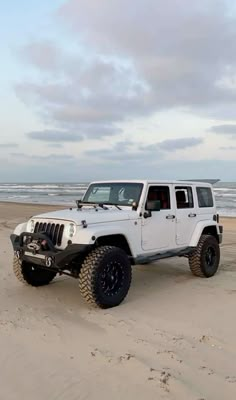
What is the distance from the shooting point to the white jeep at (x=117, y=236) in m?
5.40

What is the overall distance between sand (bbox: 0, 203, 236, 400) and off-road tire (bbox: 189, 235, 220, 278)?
495mm

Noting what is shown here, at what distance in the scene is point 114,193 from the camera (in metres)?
6.91

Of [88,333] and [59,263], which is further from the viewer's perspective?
[59,263]

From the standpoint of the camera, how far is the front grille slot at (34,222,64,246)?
5.66 meters

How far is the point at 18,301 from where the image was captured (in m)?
5.78

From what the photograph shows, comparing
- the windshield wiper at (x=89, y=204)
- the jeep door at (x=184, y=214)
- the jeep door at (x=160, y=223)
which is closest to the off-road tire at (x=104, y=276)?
the jeep door at (x=160, y=223)

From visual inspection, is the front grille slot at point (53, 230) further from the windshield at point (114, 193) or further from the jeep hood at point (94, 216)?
the windshield at point (114, 193)

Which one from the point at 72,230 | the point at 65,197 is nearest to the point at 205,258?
the point at 72,230

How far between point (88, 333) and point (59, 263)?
1.09 metres

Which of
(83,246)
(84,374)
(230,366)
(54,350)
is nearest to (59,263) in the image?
(83,246)

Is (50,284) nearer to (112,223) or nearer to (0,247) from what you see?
(112,223)

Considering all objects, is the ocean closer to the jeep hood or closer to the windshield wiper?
the windshield wiper

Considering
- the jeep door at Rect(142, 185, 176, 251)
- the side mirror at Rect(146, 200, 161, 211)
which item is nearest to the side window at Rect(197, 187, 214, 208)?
the jeep door at Rect(142, 185, 176, 251)

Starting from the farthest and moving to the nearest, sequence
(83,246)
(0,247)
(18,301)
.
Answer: (0,247) → (18,301) → (83,246)
